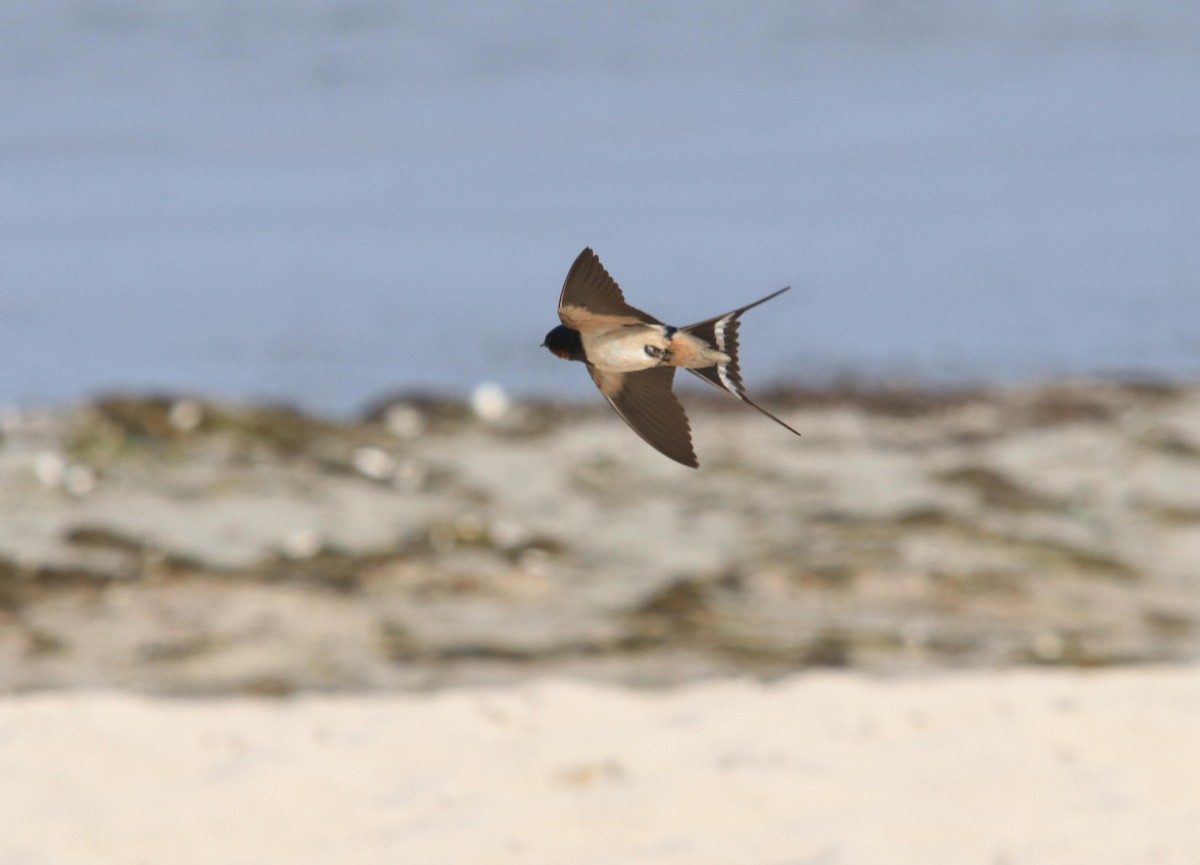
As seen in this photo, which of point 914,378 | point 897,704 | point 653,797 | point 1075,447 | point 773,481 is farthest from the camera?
point 914,378

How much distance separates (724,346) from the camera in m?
1.79

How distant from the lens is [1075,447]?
14062mm

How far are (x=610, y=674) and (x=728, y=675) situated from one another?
574 millimetres

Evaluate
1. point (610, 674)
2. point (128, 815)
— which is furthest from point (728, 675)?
point (128, 815)

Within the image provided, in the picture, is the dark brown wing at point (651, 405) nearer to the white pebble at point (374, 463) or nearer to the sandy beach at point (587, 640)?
the sandy beach at point (587, 640)

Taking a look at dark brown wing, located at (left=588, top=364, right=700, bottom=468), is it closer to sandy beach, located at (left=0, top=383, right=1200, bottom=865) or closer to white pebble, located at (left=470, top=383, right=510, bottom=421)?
sandy beach, located at (left=0, top=383, right=1200, bottom=865)

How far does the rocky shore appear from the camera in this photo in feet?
30.7

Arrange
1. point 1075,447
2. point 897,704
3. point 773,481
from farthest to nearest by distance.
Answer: point 1075,447
point 773,481
point 897,704

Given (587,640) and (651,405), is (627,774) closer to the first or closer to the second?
(587,640)

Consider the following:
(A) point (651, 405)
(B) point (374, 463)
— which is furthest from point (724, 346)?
(B) point (374, 463)

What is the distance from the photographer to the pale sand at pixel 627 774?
7.21m

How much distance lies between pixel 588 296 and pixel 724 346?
5.6 inches

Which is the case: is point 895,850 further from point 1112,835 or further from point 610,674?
point 610,674

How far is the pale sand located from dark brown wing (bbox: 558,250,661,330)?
547 cm
